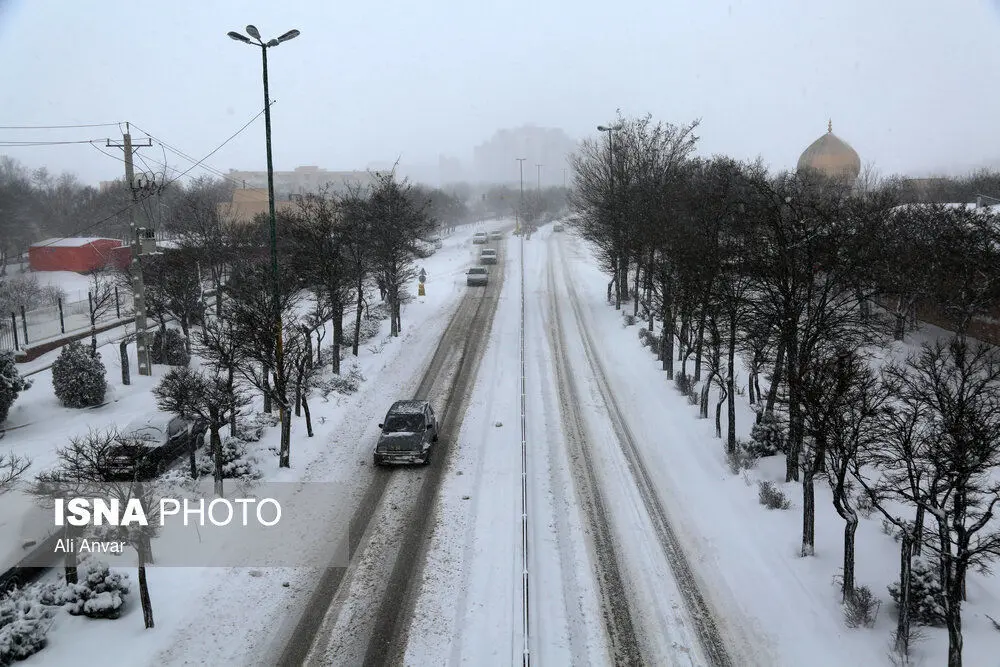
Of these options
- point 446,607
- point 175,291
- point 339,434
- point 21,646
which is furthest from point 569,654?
A: point 175,291

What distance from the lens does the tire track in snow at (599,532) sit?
11.0 metres

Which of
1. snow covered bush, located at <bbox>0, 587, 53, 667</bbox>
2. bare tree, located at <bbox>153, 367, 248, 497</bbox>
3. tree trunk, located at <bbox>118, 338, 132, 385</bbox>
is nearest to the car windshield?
bare tree, located at <bbox>153, 367, 248, 497</bbox>

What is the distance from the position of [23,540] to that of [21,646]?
3.87 m

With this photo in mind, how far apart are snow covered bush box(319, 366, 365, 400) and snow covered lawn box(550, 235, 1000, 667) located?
1007 cm

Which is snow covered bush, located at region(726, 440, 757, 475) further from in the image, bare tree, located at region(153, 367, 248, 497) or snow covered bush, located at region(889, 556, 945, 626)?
bare tree, located at region(153, 367, 248, 497)

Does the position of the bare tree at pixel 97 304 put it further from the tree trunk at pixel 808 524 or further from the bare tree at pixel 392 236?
the tree trunk at pixel 808 524

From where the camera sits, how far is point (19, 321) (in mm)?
33094

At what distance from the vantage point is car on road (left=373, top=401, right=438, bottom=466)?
1767 centimetres

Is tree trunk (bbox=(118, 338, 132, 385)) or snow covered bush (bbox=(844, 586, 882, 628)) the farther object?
tree trunk (bbox=(118, 338, 132, 385))

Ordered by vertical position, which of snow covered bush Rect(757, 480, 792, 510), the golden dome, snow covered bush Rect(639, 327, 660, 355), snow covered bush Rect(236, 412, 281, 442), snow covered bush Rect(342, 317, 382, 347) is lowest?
snow covered bush Rect(757, 480, 792, 510)

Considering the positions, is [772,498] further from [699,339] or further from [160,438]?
[160,438]

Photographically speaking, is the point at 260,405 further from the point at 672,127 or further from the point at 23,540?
the point at 672,127

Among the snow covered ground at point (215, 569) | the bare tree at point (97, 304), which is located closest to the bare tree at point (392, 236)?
the snow covered ground at point (215, 569)

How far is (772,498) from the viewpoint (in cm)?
1540
